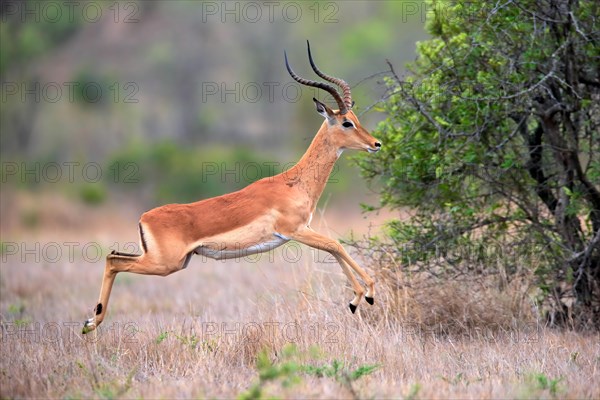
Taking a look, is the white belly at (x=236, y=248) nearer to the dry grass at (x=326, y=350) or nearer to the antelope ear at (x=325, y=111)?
the dry grass at (x=326, y=350)

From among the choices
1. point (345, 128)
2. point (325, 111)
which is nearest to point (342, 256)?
point (345, 128)

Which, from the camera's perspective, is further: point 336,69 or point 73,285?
point 336,69

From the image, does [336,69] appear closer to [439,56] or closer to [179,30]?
[179,30]

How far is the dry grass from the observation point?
6.54 meters

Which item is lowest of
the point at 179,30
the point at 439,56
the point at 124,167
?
the point at 439,56

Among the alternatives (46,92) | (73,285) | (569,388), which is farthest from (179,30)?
(569,388)

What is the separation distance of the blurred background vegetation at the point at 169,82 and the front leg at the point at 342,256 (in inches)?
850

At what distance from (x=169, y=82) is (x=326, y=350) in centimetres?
4467

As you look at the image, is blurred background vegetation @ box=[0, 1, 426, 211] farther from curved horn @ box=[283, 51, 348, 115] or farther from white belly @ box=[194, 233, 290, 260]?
white belly @ box=[194, 233, 290, 260]

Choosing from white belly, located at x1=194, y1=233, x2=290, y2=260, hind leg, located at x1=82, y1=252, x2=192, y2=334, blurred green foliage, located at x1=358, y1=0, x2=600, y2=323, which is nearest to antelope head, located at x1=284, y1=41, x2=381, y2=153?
blurred green foliage, located at x1=358, y1=0, x2=600, y2=323

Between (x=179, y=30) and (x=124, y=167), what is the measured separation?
27.4m

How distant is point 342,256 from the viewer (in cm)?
836

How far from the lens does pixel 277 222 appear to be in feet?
27.6

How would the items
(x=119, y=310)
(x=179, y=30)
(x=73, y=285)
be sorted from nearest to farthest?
1. (x=119, y=310)
2. (x=73, y=285)
3. (x=179, y=30)
